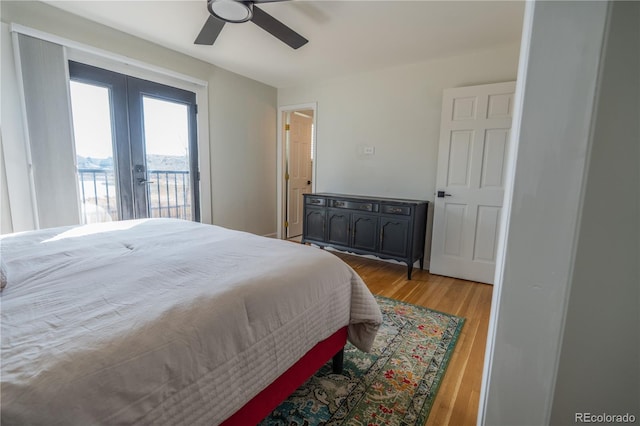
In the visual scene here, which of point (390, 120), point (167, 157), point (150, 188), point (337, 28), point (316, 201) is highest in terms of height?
point (337, 28)

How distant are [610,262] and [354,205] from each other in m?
2.75

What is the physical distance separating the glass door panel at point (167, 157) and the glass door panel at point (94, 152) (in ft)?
1.08

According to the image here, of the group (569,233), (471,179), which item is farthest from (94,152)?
(471,179)

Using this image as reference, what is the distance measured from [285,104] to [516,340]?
4305mm

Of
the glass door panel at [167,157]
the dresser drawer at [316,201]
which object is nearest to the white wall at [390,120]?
the dresser drawer at [316,201]

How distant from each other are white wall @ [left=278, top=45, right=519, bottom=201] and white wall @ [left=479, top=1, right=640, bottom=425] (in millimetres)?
2804

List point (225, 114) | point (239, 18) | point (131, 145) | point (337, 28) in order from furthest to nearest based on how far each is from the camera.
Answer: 1. point (225, 114)
2. point (131, 145)
3. point (337, 28)
4. point (239, 18)

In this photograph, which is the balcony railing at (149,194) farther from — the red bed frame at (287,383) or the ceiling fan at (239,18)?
the red bed frame at (287,383)

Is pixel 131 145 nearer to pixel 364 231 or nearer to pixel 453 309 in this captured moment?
pixel 364 231

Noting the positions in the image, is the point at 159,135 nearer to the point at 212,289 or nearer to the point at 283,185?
the point at 283,185

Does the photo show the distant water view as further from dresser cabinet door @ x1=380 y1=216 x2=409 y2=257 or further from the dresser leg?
the dresser leg

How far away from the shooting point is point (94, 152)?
8.71 feet

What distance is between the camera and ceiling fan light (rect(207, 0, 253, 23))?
5.82 feet

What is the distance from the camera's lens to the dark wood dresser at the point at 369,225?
9.84 feet
